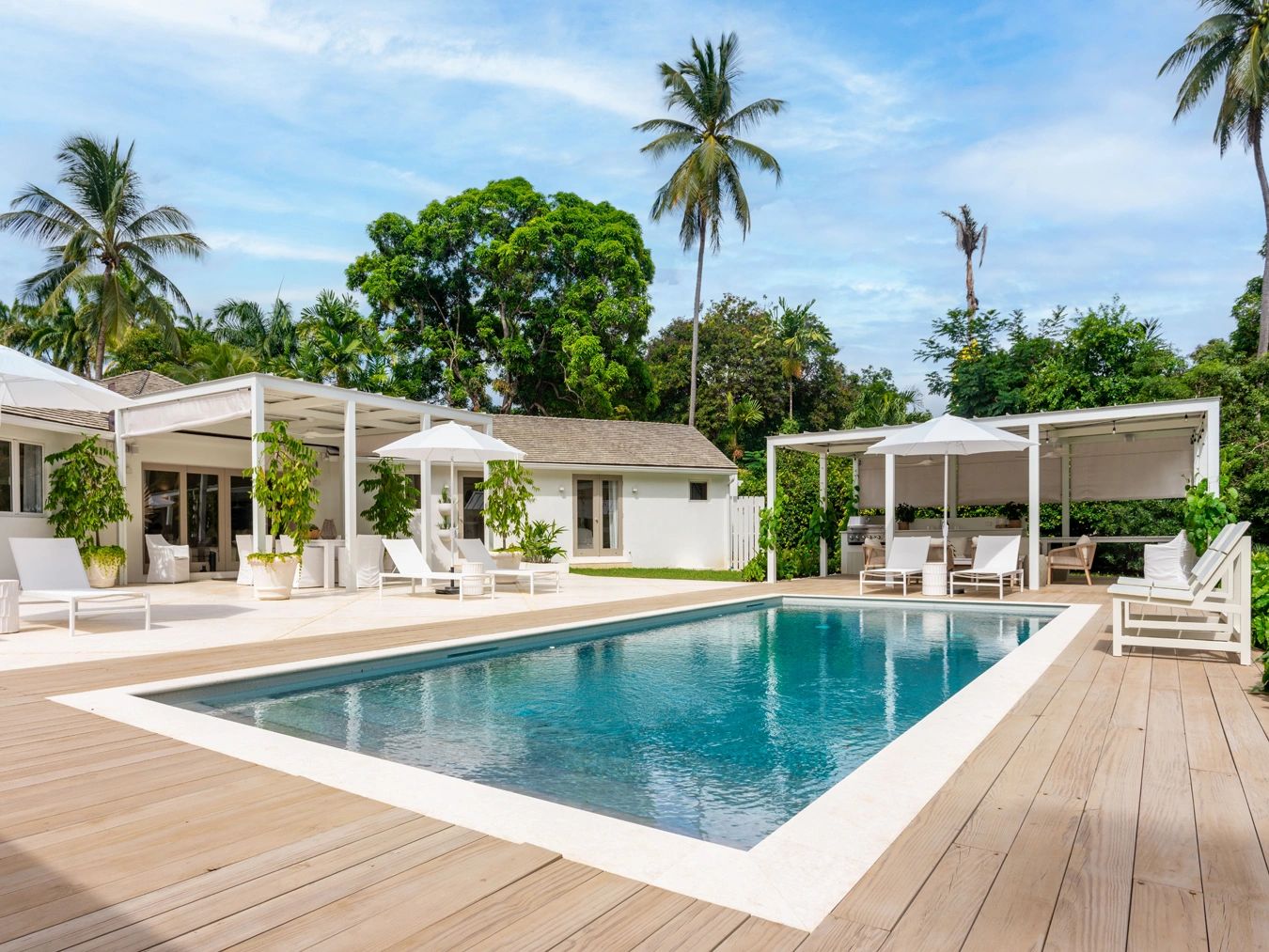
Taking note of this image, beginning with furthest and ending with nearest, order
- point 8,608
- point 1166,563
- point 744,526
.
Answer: point 744,526 → point 1166,563 → point 8,608

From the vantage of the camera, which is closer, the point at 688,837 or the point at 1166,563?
the point at 688,837

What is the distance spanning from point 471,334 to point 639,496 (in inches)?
504

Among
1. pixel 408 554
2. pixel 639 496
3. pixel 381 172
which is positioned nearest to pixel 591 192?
pixel 381 172

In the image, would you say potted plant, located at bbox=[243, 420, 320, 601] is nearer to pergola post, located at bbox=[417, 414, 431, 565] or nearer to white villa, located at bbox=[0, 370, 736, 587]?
white villa, located at bbox=[0, 370, 736, 587]

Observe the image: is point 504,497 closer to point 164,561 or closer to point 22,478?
point 164,561

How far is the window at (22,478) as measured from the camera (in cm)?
1416

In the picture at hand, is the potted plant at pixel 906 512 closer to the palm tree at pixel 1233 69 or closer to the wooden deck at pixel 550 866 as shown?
the palm tree at pixel 1233 69

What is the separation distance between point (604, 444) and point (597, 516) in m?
2.13

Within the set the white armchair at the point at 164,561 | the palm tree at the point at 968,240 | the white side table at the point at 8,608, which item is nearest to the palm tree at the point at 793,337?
the palm tree at the point at 968,240

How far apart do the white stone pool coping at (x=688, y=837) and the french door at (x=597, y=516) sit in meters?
16.5

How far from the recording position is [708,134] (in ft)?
95.0

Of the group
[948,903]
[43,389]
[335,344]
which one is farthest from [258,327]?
[948,903]

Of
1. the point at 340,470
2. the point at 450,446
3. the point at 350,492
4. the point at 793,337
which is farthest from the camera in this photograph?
the point at 793,337

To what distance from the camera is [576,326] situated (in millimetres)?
29531
